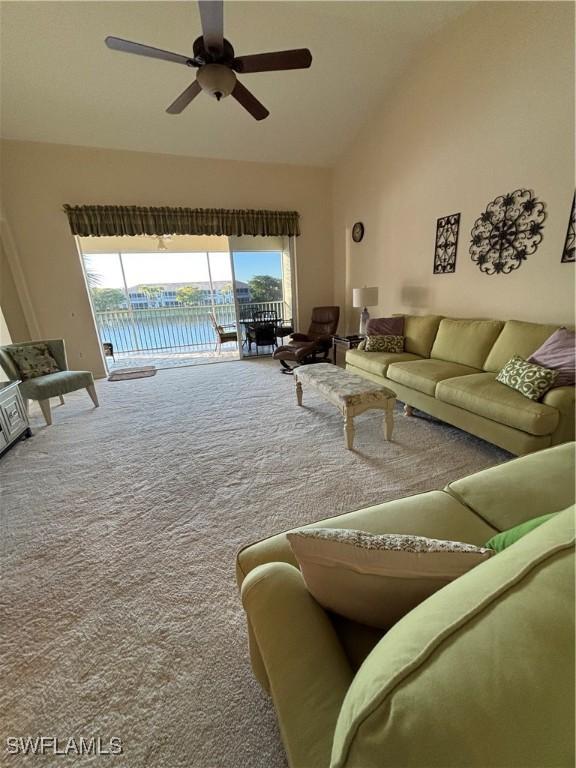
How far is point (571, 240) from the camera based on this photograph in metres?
2.36

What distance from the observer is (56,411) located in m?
3.54

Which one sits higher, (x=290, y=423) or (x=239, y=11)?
(x=239, y=11)

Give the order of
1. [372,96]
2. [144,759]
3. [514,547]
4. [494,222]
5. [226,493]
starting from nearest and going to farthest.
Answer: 1. [514,547]
2. [144,759]
3. [226,493]
4. [494,222]
5. [372,96]

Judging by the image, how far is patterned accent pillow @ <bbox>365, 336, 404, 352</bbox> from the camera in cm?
358

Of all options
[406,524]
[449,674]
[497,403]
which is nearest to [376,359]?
[497,403]

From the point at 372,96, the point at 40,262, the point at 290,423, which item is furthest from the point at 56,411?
the point at 372,96

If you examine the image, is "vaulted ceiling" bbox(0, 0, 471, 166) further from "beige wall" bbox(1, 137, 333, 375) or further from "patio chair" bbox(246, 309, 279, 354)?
"patio chair" bbox(246, 309, 279, 354)

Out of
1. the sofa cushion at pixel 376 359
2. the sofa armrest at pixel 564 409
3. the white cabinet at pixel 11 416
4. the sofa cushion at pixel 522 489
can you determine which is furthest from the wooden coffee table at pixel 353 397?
the white cabinet at pixel 11 416

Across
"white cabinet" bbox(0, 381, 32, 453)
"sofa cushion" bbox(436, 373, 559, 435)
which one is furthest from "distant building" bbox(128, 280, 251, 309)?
"sofa cushion" bbox(436, 373, 559, 435)

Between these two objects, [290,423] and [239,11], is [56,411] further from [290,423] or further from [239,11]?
[239,11]

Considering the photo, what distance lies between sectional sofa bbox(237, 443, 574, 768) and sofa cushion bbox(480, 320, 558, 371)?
235 centimetres

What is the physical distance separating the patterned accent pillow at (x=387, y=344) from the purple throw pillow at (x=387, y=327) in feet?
0.30

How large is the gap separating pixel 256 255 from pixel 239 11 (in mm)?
3067

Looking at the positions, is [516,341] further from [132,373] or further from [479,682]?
[132,373]
